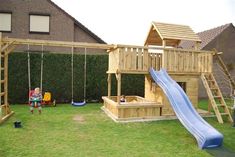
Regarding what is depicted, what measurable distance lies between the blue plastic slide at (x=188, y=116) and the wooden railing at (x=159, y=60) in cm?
53

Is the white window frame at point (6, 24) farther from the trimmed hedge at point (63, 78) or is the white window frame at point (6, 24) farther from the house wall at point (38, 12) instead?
the trimmed hedge at point (63, 78)

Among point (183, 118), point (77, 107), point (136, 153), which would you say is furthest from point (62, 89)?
point (136, 153)

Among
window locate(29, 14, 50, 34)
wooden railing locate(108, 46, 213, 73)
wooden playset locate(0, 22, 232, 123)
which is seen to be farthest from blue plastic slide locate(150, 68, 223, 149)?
window locate(29, 14, 50, 34)

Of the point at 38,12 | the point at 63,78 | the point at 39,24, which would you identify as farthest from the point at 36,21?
the point at 63,78

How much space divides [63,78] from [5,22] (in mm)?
7832

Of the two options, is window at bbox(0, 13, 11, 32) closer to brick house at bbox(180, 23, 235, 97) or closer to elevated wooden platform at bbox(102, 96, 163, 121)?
elevated wooden platform at bbox(102, 96, 163, 121)

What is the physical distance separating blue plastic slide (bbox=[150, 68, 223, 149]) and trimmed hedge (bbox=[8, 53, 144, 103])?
21.7ft

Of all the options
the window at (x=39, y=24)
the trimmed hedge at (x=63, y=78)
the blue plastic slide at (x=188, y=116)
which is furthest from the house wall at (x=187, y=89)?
the window at (x=39, y=24)

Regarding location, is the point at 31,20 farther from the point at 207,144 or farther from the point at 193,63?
the point at 207,144

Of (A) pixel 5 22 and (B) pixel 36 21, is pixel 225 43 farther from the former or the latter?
(A) pixel 5 22

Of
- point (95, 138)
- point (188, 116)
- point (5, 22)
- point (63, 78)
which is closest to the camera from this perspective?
point (95, 138)

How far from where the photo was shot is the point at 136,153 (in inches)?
296

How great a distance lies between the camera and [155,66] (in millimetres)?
13672

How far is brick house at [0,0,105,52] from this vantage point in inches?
850
